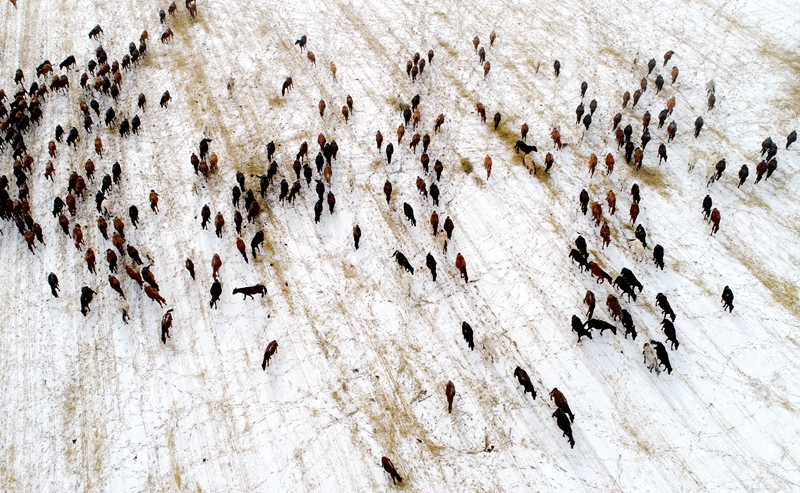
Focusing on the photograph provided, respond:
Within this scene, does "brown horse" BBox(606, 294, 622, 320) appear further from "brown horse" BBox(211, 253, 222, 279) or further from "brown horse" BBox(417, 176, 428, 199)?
"brown horse" BBox(211, 253, 222, 279)

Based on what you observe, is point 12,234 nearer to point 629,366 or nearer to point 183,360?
point 183,360

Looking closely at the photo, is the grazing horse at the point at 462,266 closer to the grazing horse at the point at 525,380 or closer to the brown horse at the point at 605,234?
the grazing horse at the point at 525,380

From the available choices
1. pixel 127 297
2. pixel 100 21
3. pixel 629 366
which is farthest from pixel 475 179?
pixel 100 21

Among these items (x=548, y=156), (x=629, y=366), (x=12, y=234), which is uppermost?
(x=548, y=156)

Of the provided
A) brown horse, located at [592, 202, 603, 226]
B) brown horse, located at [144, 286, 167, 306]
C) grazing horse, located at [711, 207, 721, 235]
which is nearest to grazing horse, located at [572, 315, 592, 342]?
brown horse, located at [592, 202, 603, 226]

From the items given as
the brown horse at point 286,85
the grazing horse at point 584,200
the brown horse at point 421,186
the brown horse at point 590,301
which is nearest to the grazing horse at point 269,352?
the brown horse at point 421,186

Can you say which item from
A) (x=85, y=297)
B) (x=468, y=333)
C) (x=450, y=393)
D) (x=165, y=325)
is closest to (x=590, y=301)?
(x=468, y=333)
